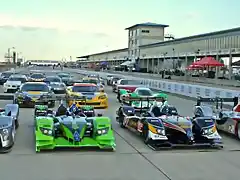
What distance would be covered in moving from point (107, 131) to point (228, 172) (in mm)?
3415

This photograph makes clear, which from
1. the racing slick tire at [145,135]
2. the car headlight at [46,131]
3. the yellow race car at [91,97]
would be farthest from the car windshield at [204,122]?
the yellow race car at [91,97]

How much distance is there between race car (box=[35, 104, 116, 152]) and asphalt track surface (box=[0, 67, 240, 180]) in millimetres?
232

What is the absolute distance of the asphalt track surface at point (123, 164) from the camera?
789cm

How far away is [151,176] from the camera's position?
791cm

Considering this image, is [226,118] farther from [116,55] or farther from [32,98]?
[116,55]

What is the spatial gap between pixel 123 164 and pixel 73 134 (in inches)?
72.2

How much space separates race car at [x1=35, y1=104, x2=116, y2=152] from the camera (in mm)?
9945

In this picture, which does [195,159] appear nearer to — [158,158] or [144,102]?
[158,158]

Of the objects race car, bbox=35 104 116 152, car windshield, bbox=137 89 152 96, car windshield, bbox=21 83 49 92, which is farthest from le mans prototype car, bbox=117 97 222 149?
car windshield, bbox=21 83 49 92

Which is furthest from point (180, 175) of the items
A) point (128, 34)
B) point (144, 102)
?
point (128, 34)

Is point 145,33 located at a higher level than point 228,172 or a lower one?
higher

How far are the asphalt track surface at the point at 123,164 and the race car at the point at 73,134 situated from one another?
23cm

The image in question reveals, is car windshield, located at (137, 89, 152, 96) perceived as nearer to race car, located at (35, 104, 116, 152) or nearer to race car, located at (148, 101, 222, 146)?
race car, located at (148, 101, 222, 146)

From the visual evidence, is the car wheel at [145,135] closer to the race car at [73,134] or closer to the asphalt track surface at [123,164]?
the asphalt track surface at [123,164]
